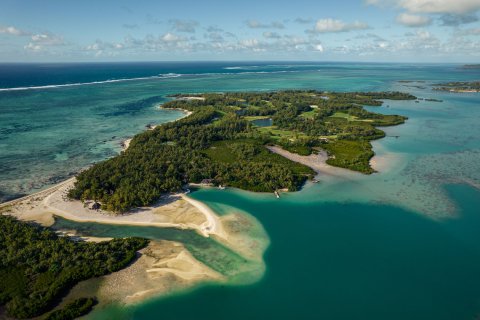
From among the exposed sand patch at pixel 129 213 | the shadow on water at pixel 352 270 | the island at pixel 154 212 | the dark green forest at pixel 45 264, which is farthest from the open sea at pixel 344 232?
the dark green forest at pixel 45 264

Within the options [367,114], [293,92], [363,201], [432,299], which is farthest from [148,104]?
[432,299]

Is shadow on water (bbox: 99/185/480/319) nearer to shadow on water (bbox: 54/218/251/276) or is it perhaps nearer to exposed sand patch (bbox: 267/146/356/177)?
shadow on water (bbox: 54/218/251/276)

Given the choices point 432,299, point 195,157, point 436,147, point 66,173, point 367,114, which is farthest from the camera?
point 367,114

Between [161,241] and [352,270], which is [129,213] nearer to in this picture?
[161,241]

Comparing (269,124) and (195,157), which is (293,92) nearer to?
(269,124)

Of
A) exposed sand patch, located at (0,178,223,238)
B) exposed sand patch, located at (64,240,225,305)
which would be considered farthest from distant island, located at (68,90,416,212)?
exposed sand patch, located at (64,240,225,305)

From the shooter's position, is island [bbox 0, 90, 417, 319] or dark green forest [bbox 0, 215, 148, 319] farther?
island [bbox 0, 90, 417, 319]

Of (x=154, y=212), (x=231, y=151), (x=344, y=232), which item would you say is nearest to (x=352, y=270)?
(x=344, y=232)
